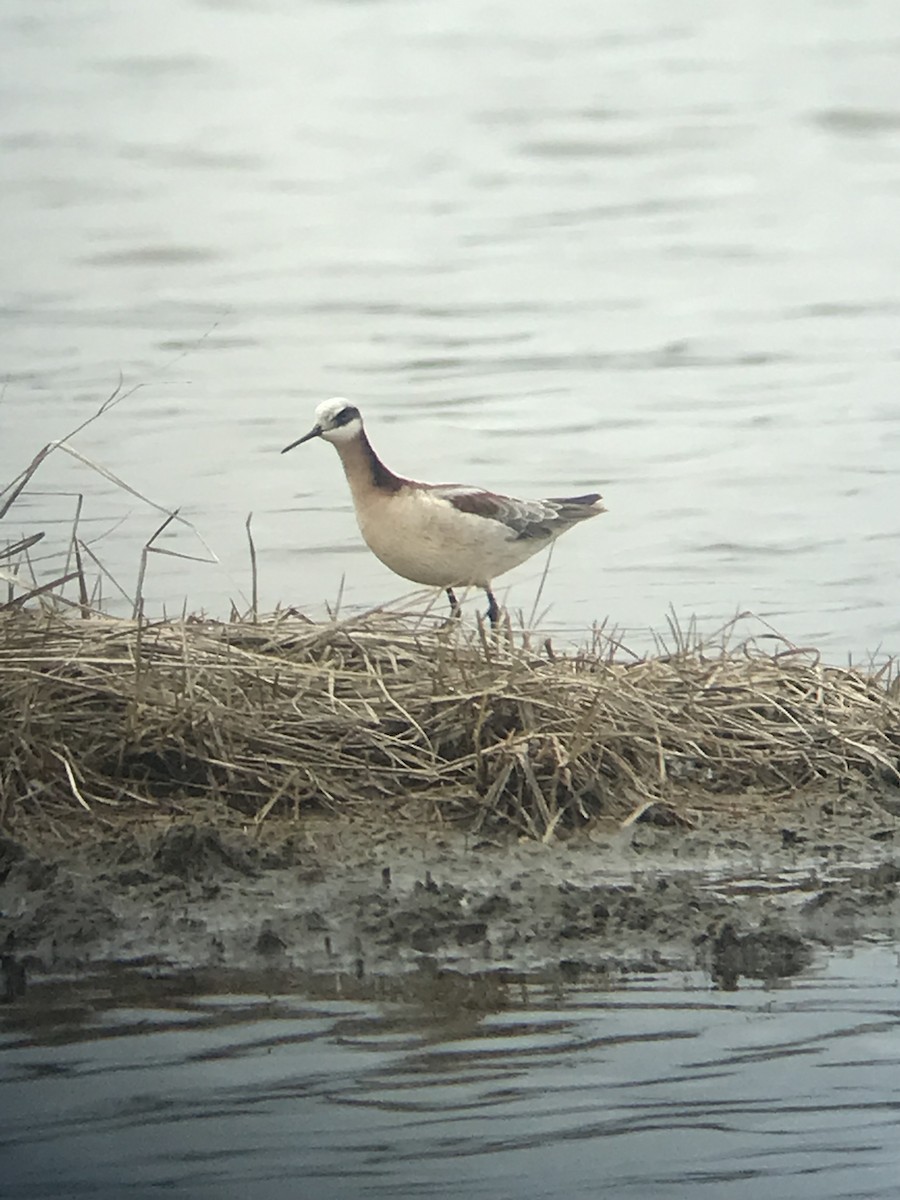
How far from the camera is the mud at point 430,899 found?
2492mm

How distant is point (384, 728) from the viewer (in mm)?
3033

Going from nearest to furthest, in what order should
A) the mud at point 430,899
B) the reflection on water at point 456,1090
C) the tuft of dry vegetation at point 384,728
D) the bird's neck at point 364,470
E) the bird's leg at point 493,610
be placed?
1. the reflection on water at point 456,1090
2. the mud at point 430,899
3. the tuft of dry vegetation at point 384,728
4. the bird's leg at point 493,610
5. the bird's neck at point 364,470

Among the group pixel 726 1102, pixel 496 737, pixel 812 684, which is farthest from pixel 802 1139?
pixel 812 684

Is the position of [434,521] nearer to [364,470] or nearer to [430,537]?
[430,537]

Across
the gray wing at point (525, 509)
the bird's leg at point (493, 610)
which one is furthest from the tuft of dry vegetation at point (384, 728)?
the gray wing at point (525, 509)

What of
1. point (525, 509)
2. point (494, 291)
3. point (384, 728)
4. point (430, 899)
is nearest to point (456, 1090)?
point (430, 899)

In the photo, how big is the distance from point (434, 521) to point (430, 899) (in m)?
1.40

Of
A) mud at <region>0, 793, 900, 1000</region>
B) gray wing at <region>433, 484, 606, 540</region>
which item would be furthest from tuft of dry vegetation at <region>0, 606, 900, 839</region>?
gray wing at <region>433, 484, 606, 540</region>

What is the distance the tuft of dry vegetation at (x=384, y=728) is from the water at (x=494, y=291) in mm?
951

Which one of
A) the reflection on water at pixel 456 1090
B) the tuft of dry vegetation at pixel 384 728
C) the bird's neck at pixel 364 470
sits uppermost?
the bird's neck at pixel 364 470

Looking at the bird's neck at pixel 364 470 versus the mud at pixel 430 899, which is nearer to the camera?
the mud at pixel 430 899

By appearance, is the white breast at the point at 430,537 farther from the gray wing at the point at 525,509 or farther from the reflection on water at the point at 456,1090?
the reflection on water at the point at 456,1090

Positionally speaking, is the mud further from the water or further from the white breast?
the water

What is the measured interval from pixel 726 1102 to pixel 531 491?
7.69 ft
